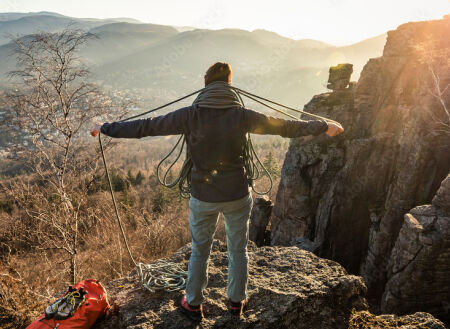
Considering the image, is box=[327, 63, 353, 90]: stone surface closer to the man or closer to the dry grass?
the dry grass

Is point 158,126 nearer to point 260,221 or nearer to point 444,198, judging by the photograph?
point 444,198

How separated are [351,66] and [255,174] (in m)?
12.6

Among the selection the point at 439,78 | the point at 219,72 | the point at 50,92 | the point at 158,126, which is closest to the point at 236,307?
the point at 158,126

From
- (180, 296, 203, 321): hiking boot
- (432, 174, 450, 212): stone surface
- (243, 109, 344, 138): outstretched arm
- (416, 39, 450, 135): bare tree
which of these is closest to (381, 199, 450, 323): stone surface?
(432, 174, 450, 212): stone surface

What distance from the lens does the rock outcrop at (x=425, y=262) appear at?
20.5ft

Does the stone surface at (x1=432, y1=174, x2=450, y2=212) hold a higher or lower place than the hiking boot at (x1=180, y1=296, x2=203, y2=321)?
higher

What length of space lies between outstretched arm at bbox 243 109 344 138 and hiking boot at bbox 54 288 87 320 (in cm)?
265

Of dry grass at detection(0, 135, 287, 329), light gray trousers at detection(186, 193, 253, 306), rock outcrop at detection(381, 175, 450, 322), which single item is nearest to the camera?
light gray trousers at detection(186, 193, 253, 306)

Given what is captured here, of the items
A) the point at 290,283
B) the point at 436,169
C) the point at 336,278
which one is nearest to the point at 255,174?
the point at 290,283

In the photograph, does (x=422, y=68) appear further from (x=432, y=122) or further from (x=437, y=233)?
(x=437, y=233)

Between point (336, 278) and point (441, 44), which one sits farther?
point (441, 44)

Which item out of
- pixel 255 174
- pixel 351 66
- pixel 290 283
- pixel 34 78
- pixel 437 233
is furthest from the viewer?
pixel 351 66

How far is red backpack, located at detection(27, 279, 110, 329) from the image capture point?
2.63 m

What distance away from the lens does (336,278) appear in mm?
3539
